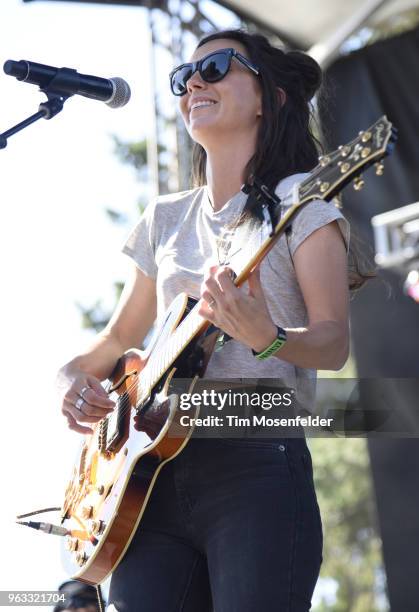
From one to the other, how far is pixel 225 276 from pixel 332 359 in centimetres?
36

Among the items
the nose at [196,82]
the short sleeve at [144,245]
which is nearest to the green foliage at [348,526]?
the short sleeve at [144,245]

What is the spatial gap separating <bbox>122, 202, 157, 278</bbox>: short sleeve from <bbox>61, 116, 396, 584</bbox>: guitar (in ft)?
0.98

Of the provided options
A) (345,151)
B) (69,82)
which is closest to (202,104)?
(69,82)

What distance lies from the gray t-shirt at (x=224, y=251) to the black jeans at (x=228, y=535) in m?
0.21

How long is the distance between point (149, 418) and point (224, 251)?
19.1 inches

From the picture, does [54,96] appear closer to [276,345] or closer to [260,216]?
[260,216]

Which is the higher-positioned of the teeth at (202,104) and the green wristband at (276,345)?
the teeth at (202,104)

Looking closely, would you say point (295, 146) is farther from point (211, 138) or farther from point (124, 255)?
point (124, 255)

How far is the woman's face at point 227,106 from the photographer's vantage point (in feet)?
8.57

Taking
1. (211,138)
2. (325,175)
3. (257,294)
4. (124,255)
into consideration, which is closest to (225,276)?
(257,294)

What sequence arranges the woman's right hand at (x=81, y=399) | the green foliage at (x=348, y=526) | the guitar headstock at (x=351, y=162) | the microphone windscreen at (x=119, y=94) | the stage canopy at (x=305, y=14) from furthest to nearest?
the green foliage at (x=348, y=526) < the stage canopy at (x=305, y=14) < the woman's right hand at (x=81, y=399) < the microphone windscreen at (x=119, y=94) < the guitar headstock at (x=351, y=162)

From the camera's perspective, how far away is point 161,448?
7.41ft

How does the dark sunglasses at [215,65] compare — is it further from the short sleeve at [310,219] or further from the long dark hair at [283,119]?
the short sleeve at [310,219]

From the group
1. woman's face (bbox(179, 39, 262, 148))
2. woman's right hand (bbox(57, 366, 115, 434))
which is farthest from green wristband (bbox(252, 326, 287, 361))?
woman's face (bbox(179, 39, 262, 148))
